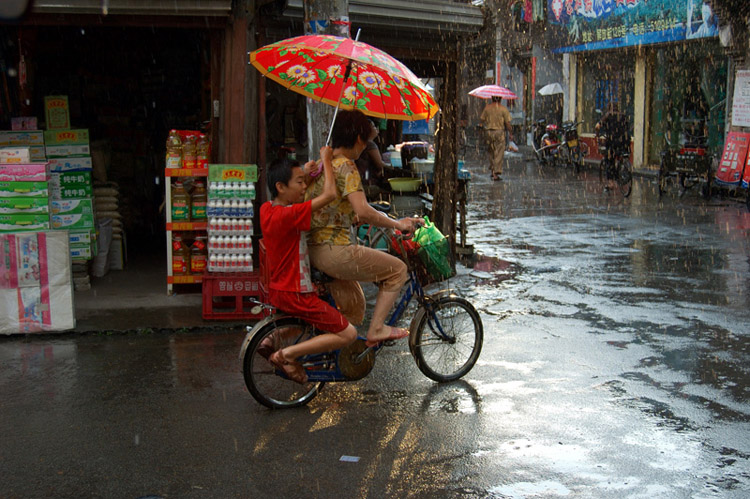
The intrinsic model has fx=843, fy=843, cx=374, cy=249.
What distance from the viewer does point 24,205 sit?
7891 mm

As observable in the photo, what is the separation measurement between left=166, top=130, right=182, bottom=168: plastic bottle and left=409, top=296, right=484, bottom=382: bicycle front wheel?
12.0 ft

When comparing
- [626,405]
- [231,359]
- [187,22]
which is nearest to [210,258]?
[231,359]

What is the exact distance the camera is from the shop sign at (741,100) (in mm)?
16969

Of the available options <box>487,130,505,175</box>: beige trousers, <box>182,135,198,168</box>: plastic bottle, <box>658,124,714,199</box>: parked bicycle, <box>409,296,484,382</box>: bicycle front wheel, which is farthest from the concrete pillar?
<box>409,296,484,382</box>: bicycle front wheel

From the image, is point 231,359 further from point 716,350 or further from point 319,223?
point 716,350

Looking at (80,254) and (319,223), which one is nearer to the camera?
(319,223)

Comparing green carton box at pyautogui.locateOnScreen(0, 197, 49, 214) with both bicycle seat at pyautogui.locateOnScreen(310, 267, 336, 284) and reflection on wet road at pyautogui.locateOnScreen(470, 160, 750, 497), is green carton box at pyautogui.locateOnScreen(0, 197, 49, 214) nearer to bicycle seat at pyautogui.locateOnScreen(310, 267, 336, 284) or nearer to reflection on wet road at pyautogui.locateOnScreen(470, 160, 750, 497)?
bicycle seat at pyautogui.locateOnScreen(310, 267, 336, 284)

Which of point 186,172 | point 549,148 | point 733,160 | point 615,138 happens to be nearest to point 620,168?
point 615,138

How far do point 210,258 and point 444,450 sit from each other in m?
3.78

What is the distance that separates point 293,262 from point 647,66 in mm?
20022

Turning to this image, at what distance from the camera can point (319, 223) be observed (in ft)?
18.0

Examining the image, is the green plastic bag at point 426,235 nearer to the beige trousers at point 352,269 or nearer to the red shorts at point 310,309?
the beige trousers at point 352,269

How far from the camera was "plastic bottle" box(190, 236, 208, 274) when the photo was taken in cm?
861

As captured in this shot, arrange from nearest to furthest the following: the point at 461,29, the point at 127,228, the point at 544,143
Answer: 1. the point at 461,29
2. the point at 127,228
3. the point at 544,143
